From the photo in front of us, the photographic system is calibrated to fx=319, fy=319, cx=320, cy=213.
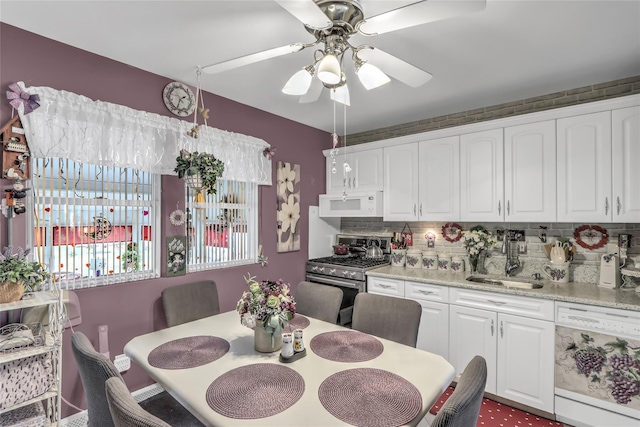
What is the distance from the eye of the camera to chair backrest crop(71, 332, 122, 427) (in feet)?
4.02

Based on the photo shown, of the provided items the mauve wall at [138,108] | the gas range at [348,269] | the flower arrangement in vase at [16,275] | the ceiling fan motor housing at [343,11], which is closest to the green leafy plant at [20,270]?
the flower arrangement in vase at [16,275]

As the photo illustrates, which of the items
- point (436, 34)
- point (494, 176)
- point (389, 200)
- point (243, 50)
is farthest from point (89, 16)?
point (494, 176)

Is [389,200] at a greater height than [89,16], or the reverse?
[89,16]

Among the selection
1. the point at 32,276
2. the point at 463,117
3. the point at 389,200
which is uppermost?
the point at 463,117

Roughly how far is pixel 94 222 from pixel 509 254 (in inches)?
134

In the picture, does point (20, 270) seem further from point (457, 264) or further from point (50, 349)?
point (457, 264)

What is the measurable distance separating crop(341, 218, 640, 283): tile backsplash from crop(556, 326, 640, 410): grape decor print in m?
0.67

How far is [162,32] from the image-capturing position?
6.12 feet

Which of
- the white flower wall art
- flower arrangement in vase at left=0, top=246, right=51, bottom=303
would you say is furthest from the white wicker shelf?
the white flower wall art

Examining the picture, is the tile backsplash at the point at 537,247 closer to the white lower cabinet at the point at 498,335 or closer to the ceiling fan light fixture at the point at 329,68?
the white lower cabinet at the point at 498,335

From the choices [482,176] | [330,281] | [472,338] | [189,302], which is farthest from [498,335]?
[189,302]

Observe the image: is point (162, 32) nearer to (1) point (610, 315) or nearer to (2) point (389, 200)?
(2) point (389, 200)

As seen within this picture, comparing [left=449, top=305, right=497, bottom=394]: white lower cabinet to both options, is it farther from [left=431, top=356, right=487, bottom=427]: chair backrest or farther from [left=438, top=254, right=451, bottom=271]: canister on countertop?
[left=431, top=356, right=487, bottom=427]: chair backrest

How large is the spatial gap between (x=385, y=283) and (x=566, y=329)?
1.37 m
